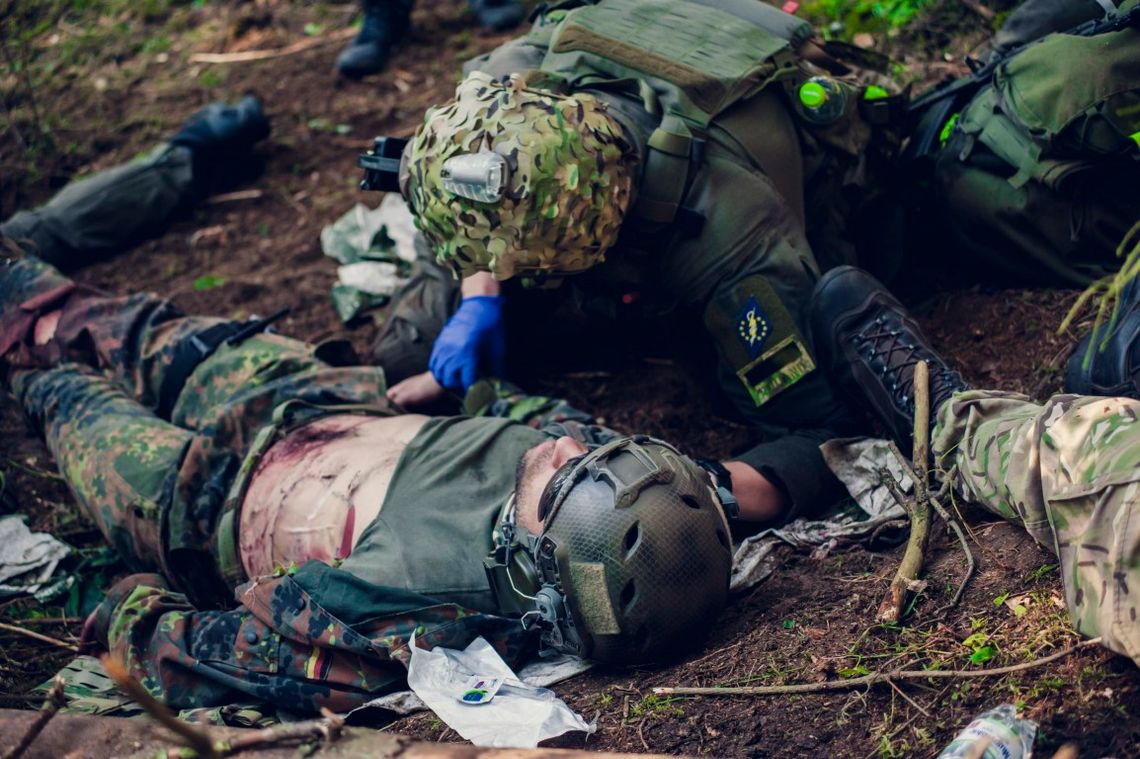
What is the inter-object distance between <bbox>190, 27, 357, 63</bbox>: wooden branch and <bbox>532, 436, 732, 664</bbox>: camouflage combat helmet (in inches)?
201

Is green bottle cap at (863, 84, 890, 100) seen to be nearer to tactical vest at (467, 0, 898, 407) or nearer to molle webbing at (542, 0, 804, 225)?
tactical vest at (467, 0, 898, 407)

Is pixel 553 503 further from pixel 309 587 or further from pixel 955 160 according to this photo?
pixel 955 160

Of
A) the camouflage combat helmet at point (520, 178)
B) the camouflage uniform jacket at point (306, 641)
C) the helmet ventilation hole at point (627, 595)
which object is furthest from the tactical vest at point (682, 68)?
the camouflage uniform jacket at point (306, 641)

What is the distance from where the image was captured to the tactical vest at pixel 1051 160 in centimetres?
341

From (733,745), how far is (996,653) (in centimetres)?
63

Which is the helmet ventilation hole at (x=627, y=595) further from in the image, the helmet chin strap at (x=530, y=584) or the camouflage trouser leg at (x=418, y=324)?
the camouflage trouser leg at (x=418, y=324)

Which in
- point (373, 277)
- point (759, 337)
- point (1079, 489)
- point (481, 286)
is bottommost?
point (373, 277)

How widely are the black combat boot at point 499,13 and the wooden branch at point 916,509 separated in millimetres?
4060

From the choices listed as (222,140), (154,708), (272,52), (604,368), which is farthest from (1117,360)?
(272,52)

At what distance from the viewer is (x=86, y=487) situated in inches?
151

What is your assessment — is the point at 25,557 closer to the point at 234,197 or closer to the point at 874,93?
the point at 234,197

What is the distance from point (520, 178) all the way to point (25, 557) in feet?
7.49

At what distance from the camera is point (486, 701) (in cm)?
269

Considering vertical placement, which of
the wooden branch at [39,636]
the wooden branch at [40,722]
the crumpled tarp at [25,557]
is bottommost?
the crumpled tarp at [25,557]
